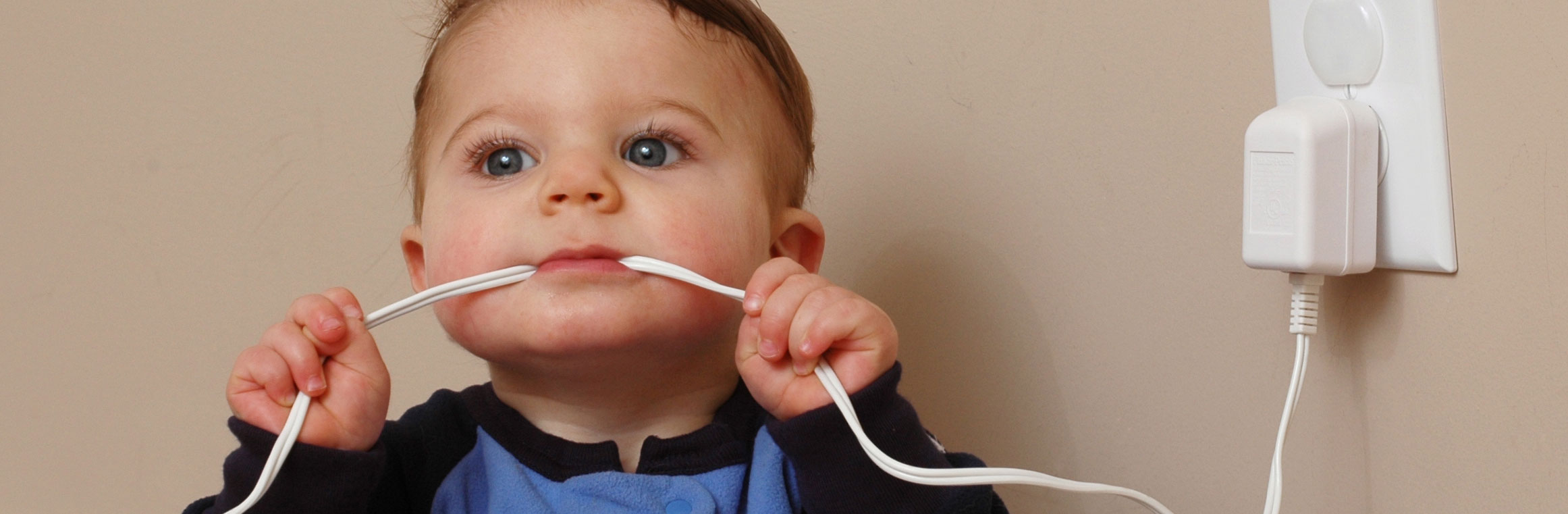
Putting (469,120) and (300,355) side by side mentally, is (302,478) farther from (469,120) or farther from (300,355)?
(469,120)

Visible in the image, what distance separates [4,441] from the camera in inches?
56.4

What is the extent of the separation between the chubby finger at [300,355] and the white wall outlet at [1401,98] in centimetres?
55

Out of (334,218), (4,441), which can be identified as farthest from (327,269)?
(4,441)

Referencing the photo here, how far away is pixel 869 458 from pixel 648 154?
9.2 inches

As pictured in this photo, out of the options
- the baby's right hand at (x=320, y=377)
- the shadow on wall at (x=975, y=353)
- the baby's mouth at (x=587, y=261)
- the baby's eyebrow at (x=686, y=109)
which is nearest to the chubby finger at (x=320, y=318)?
the baby's right hand at (x=320, y=377)

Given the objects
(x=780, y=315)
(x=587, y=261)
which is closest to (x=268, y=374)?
(x=587, y=261)

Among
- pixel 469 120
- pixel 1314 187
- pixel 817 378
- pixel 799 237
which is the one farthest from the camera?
pixel 799 237

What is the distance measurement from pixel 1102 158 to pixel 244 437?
554 mm

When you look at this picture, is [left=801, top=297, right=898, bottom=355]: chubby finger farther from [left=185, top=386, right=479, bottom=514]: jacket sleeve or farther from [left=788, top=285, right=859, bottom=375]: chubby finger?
[left=185, top=386, right=479, bottom=514]: jacket sleeve

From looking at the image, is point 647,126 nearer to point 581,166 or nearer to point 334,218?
point 581,166

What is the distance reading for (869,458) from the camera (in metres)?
0.69

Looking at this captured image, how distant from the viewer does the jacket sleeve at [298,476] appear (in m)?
0.67

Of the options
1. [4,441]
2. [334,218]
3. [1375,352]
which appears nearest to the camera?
[1375,352]

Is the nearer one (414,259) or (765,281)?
(765,281)
